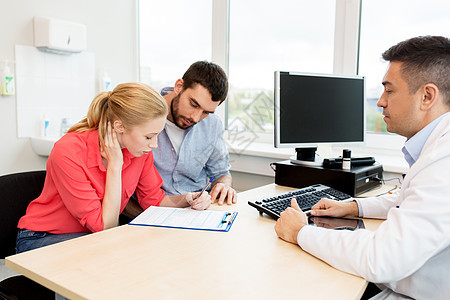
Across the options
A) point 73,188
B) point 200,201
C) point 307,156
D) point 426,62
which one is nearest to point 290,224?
point 200,201

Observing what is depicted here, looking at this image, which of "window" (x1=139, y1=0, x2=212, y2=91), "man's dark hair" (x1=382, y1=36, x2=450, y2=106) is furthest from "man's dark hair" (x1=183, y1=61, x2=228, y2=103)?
"window" (x1=139, y1=0, x2=212, y2=91)

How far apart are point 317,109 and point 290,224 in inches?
33.3

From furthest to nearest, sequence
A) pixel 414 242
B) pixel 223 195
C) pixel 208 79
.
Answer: pixel 208 79
pixel 223 195
pixel 414 242

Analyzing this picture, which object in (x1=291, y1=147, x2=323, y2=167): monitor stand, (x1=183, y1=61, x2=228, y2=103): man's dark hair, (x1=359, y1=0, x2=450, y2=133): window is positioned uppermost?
(x1=359, y1=0, x2=450, y2=133): window

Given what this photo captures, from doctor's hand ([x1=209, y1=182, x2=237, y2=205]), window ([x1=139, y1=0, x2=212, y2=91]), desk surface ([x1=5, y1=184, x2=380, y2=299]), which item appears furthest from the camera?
window ([x1=139, y1=0, x2=212, y2=91])

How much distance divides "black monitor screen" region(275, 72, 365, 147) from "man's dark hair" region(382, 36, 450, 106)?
2.23 ft

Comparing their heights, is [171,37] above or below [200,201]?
above

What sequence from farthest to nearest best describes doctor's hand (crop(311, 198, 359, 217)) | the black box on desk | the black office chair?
1. the black box on desk
2. doctor's hand (crop(311, 198, 359, 217))
3. the black office chair

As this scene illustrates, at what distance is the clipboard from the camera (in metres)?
1.26

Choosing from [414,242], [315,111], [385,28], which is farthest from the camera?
[385,28]

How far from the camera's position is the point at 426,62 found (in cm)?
108

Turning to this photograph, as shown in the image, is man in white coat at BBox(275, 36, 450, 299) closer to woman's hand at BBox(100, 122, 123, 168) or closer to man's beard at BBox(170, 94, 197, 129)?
woman's hand at BBox(100, 122, 123, 168)

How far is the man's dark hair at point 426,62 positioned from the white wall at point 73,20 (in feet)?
7.71

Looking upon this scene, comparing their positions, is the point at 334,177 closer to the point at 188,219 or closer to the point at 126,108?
the point at 188,219
